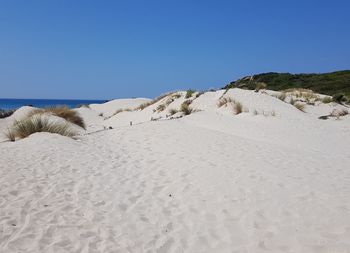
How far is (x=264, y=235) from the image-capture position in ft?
14.9

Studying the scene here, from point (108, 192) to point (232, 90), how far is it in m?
15.8

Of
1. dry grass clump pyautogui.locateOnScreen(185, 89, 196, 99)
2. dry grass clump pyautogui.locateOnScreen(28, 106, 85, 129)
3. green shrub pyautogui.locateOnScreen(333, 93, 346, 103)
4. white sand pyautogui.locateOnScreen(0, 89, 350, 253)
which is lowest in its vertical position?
white sand pyautogui.locateOnScreen(0, 89, 350, 253)

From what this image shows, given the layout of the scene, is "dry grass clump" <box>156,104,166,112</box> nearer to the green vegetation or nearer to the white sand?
the green vegetation

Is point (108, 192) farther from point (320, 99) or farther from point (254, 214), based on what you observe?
point (320, 99)

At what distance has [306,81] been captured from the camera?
117 ft

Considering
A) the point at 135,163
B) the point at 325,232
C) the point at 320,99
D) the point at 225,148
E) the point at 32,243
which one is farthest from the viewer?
the point at 320,99

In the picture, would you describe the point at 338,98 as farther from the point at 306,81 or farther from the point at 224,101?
the point at 306,81

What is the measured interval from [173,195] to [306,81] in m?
32.7

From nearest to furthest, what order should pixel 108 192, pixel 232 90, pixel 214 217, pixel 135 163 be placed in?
pixel 214 217
pixel 108 192
pixel 135 163
pixel 232 90

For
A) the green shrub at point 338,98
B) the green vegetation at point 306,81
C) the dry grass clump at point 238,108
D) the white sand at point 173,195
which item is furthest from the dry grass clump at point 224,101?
the green vegetation at point 306,81

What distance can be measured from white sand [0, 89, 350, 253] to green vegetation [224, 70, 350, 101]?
68.9 feet

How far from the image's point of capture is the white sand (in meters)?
4.37

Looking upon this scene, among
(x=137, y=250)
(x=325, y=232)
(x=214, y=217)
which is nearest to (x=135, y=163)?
(x=214, y=217)

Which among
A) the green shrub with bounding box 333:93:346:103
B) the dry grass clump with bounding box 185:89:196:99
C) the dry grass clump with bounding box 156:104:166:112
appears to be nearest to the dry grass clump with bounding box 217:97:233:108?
the dry grass clump with bounding box 185:89:196:99
